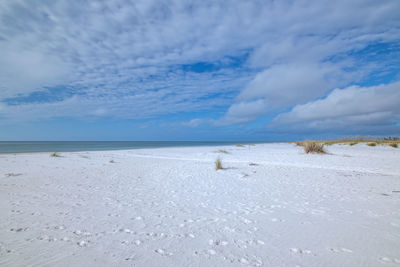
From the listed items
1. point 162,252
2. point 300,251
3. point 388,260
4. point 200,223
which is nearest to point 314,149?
point 388,260

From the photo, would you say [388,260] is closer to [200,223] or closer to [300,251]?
[300,251]

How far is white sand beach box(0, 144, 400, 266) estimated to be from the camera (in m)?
2.58

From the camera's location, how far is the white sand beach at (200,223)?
8.46 feet

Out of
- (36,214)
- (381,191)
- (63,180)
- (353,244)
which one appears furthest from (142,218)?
(381,191)

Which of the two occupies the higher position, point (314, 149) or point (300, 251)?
point (314, 149)

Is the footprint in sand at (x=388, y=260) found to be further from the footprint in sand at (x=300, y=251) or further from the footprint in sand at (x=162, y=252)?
the footprint in sand at (x=162, y=252)

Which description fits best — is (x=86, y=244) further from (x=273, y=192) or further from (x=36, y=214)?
(x=273, y=192)

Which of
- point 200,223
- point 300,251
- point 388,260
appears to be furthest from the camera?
point 200,223

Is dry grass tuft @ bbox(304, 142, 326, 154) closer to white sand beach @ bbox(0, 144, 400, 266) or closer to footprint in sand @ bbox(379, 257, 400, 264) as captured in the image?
white sand beach @ bbox(0, 144, 400, 266)

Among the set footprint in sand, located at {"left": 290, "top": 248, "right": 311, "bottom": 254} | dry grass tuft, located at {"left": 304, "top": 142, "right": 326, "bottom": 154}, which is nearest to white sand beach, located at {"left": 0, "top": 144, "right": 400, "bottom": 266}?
footprint in sand, located at {"left": 290, "top": 248, "right": 311, "bottom": 254}

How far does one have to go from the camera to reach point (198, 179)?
7574mm

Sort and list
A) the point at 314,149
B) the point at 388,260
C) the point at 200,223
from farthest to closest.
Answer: the point at 314,149 < the point at 200,223 < the point at 388,260

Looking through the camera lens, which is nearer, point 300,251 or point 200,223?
point 300,251

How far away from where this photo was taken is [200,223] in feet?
12.1
